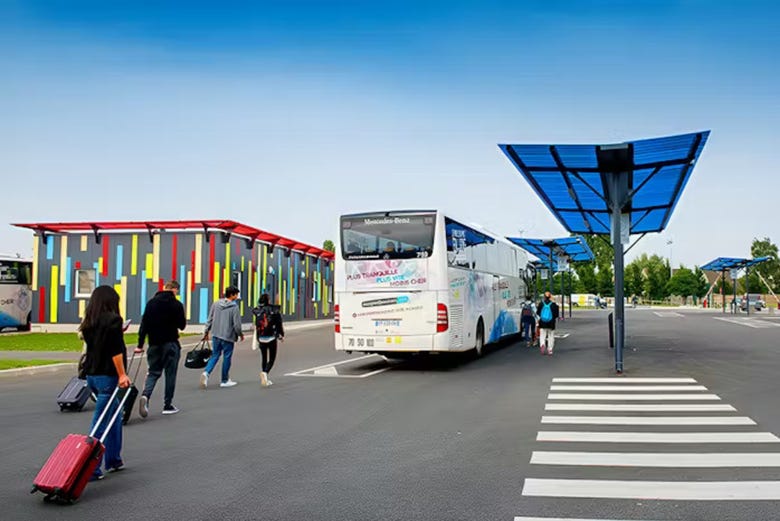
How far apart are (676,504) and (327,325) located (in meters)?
34.4

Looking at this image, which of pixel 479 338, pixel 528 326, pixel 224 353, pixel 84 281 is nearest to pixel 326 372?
pixel 224 353

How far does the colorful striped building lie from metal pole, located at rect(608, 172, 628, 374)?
19127 millimetres

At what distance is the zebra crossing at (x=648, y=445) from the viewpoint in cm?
593

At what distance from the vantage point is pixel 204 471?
267 inches

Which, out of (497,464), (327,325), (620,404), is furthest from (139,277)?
(497,464)

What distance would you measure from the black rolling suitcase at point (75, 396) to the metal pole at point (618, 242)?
10487 mm

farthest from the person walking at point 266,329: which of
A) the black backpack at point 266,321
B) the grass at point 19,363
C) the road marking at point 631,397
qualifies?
Answer: the grass at point 19,363

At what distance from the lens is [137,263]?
32.2 metres

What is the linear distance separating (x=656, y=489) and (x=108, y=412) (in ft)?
16.1

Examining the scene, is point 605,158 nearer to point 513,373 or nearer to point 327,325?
point 513,373

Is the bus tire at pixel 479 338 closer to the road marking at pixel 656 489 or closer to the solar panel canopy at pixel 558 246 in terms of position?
the road marking at pixel 656 489

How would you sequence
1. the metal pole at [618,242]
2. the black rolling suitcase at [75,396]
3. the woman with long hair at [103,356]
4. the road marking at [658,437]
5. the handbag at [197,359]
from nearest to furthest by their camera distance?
1. the woman with long hair at [103,356]
2. the road marking at [658,437]
3. the black rolling suitcase at [75,396]
4. the handbag at [197,359]
5. the metal pole at [618,242]

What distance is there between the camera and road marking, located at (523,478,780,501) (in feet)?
18.9

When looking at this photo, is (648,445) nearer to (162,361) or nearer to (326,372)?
(162,361)
